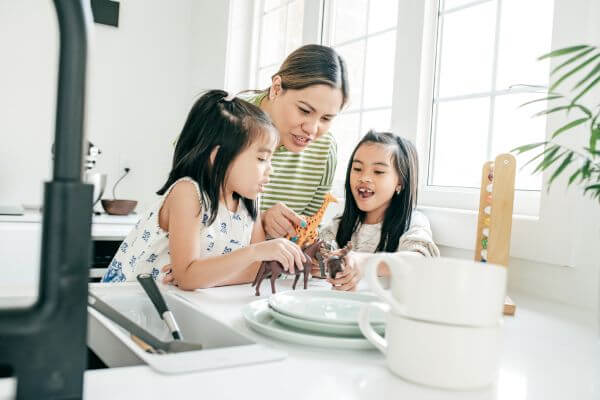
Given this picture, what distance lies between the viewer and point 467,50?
184 cm

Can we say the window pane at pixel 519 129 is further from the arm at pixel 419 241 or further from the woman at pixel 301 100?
the woman at pixel 301 100

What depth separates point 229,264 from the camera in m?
1.13

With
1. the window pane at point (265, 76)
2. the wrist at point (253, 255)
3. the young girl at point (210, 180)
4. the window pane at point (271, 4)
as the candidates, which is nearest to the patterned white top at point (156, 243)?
the young girl at point (210, 180)

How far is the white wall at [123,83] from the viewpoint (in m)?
2.90

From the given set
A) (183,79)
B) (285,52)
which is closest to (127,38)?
(183,79)

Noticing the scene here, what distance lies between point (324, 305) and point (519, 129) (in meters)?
1.07

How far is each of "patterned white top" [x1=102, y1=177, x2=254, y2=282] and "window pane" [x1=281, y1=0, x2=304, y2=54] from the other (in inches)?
59.3

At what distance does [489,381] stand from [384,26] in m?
1.87

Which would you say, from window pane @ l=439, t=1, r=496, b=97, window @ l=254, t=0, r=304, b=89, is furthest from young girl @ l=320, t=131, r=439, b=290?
window @ l=254, t=0, r=304, b=89

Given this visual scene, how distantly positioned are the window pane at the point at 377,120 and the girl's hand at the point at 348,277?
3.51 ft

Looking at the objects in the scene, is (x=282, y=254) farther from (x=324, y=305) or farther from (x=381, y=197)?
(x=381, y=197)

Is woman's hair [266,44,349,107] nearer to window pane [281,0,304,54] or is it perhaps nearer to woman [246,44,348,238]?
woman [246,44,348,238]

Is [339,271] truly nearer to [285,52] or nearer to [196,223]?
[196,223]

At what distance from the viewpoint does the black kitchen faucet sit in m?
0.39
